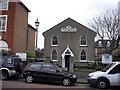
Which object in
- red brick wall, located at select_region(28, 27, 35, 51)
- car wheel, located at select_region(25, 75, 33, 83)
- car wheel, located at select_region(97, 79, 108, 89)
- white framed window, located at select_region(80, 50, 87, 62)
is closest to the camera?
car wheel, located at select_region(97, 79, 108, 89)

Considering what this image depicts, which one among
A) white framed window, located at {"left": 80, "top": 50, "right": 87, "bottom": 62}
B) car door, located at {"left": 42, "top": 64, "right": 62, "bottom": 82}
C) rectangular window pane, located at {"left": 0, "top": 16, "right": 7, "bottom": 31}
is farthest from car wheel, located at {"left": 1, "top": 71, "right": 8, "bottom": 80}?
white framed window, located at {"left": 80, "top": 50, "right": 87, "bottom": 62}

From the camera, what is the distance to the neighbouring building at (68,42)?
27.2 meters

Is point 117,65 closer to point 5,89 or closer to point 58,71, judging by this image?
point 58,71

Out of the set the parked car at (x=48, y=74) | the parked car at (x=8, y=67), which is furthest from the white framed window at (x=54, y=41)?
the parked car at (x=48, y=74)

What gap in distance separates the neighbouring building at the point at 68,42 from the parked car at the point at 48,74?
1375cm

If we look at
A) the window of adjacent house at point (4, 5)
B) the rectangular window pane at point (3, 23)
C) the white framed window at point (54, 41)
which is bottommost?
the white framed window at point (54, 41)

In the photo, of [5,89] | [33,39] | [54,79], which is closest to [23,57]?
[54,79]

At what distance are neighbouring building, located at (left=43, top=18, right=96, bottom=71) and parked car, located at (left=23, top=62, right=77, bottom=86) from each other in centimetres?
1375

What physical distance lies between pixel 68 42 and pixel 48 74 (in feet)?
50.5

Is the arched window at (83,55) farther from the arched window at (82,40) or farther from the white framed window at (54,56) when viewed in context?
the white framed window at (54,56)

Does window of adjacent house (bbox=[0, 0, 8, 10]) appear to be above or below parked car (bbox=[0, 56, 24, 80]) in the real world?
above

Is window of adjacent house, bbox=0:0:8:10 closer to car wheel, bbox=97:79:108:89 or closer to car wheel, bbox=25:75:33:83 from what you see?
car wheel, bbox=25:75:33:83

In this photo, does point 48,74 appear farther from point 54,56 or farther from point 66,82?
point 54,56

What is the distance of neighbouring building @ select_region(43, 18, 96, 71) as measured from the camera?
27.2 metres
